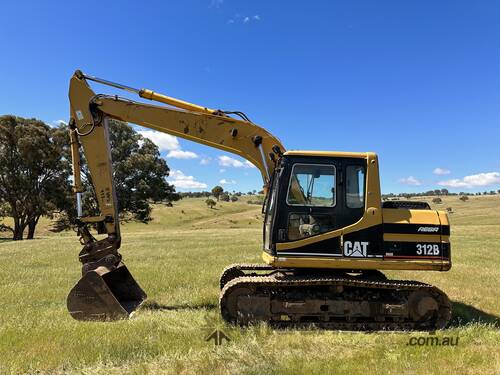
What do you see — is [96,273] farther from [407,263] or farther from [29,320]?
[407,263]

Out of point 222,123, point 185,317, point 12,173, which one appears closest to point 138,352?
point 185,317

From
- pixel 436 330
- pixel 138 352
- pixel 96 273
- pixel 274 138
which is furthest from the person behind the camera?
pixel 274 138

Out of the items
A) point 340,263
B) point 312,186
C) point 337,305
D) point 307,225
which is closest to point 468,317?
point 337,305

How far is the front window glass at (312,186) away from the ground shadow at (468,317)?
11.1 feet

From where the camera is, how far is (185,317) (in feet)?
27.2

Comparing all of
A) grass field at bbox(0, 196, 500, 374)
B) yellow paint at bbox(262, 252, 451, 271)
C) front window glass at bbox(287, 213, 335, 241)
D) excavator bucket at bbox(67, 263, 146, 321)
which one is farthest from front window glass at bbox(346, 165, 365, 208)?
excavator bucket at bbox(67, 263, 146, 321)

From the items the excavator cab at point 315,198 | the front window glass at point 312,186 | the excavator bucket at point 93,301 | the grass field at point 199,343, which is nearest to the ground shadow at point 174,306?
the grass field at point 199,343

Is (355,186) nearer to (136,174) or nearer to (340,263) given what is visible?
(340,263)

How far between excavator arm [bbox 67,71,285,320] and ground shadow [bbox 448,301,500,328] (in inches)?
181

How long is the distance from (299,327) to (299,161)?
3.02 metres

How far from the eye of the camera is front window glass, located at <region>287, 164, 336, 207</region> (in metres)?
8.08

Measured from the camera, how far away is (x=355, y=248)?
7992 mm

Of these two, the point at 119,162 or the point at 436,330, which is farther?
the point at 119,162

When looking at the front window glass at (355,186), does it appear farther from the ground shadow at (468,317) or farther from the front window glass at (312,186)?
the ground shadow at (468,317)
